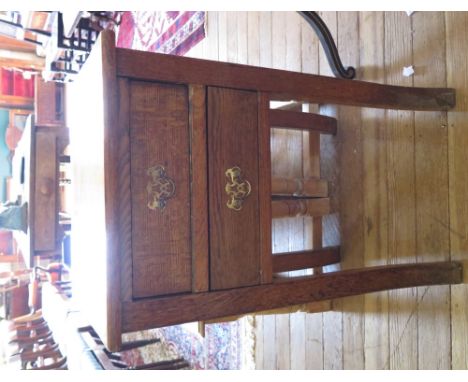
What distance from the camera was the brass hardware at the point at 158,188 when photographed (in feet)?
2.18

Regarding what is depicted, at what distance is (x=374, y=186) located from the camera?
112cm

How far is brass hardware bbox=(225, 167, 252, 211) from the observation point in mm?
723

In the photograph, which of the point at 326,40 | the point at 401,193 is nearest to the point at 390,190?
the point at 401,193

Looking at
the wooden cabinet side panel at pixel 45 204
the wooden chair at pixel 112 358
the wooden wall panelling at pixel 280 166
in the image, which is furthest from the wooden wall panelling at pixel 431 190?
the wooden chair at pixel 112 358

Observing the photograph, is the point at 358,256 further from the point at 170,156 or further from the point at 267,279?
the point at 170,156

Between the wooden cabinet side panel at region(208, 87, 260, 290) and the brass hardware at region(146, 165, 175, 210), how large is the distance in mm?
78

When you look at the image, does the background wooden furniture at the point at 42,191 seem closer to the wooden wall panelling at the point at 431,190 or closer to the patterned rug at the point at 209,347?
the patterned rug at the point at 209,347

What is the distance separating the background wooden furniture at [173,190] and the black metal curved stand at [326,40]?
0.33 m

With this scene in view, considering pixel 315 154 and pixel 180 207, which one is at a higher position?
pixel 315 154

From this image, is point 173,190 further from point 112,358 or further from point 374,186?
point 112,358

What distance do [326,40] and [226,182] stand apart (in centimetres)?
59
